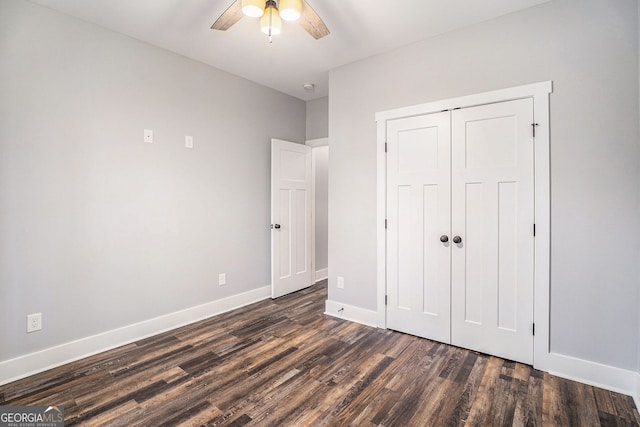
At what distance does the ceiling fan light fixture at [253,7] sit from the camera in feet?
6.01

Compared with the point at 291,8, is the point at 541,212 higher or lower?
lower

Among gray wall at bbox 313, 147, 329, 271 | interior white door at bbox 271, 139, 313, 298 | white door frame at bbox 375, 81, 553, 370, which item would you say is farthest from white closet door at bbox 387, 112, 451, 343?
gray wall at bbox 313, 147, 329, 271

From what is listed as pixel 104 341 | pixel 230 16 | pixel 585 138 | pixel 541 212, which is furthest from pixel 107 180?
pixel 585 138

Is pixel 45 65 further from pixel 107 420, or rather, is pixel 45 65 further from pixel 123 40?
pixel 107 420

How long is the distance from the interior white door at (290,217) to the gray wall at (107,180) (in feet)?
1.21

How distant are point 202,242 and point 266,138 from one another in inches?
60.7

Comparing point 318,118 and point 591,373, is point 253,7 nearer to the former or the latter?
point 318,118

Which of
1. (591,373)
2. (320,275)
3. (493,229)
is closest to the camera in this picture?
(591,373)

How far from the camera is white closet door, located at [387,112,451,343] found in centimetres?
269

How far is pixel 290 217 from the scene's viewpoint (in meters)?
4.13

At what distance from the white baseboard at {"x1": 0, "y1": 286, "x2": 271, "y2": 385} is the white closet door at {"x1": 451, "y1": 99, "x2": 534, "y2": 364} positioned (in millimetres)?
2424

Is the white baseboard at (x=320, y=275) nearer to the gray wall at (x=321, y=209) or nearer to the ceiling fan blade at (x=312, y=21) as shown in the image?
the gray wall at (x=321, y=209)

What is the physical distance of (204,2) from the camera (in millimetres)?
2262

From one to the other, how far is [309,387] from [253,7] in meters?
2.41
